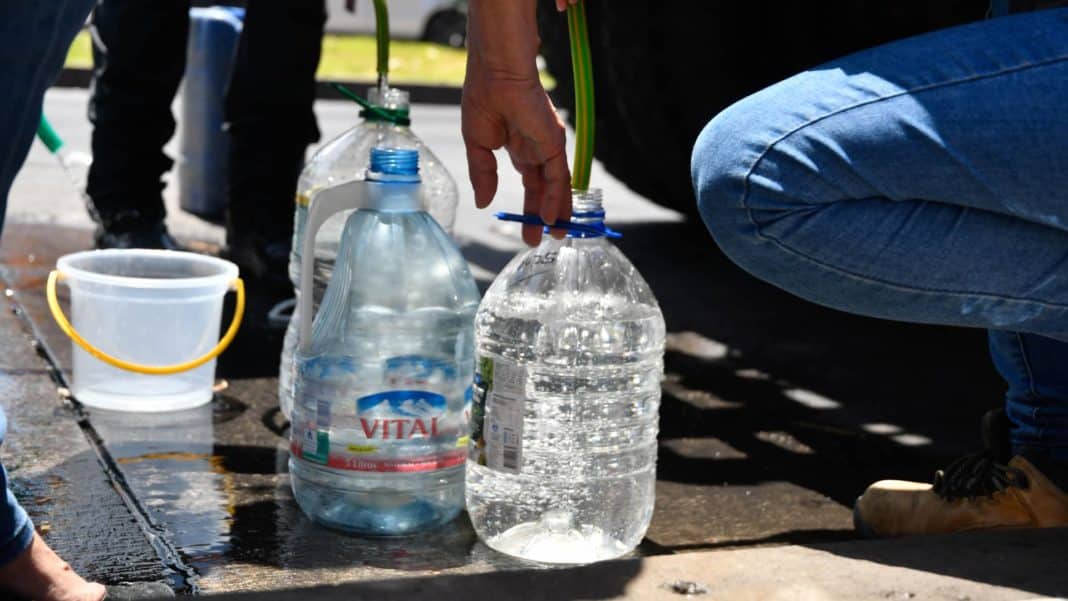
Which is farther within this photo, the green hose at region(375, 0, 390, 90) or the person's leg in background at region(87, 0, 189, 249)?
the person's leg in background at region(87, 0, 189, 249)

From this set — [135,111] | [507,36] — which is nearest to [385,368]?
[507,36]

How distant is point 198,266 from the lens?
9.98ft

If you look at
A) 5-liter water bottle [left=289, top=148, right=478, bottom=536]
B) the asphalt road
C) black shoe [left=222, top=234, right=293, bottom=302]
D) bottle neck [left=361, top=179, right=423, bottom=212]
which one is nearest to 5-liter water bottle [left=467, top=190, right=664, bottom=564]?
5-liter water bottle [left=289, top=148, right=478, bottom=536]

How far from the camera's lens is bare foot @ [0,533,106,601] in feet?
6.04

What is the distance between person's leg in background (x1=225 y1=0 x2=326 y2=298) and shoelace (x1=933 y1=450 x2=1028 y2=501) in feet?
6.40

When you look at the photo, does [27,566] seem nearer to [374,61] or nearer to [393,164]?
[393,164]

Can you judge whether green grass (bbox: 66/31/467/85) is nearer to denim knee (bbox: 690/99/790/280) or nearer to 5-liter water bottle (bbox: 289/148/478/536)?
5-liter water bottle (bbox: 289/148/478/536)

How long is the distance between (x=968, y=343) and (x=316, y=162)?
1.88m

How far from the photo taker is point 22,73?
174 cm

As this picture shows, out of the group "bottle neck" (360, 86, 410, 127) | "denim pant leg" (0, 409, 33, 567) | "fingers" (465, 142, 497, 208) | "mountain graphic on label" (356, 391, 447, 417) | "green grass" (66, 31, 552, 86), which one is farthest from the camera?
"green grass" (66, 31, 552, 86)

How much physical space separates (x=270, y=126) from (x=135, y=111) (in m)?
0.42

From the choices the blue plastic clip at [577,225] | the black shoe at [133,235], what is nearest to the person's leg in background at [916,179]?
the blue plastic clip at [577,225]

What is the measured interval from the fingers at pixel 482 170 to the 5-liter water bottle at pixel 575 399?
157 millimetres

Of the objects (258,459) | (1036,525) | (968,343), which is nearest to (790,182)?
(1036,525)
